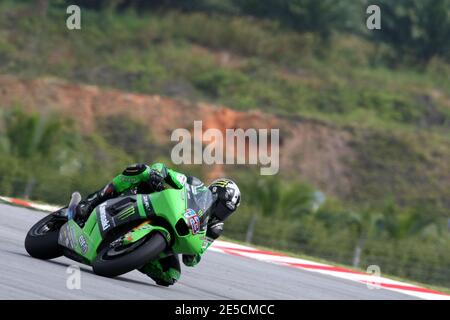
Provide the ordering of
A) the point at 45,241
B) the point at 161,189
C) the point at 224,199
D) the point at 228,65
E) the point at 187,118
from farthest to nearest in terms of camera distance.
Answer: the point at 228,65, the point at 187,118, the point at 45,241, the point at 224,199, the point at 161,189

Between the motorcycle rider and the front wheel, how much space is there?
503 millimetres

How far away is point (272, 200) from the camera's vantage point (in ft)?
84.4

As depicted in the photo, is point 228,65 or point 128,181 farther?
point 228,65

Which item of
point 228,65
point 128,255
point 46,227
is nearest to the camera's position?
point 128,255

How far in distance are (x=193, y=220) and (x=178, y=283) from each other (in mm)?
1067

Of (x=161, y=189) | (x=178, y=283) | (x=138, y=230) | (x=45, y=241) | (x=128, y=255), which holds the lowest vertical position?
(x=178, y=283)

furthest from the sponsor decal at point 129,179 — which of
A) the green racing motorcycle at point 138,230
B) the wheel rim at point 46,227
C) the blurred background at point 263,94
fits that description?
the blurred background at point 263,94

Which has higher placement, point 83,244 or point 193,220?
point 193,220

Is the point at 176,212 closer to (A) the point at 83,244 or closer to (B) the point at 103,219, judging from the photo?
(B) the point at 103,219

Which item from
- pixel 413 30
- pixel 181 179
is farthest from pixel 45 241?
pixel 413 30

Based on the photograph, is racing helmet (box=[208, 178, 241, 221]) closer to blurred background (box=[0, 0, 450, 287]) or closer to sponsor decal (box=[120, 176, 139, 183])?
sponsor decal (box=[120, 176, 139, 183])

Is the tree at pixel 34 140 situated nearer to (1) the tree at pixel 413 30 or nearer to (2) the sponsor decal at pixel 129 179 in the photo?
(2) the sponsor decal at pixel 129 179

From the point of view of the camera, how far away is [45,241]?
9.29 metres

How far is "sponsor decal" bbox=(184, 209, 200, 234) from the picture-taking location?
8.61 meters
